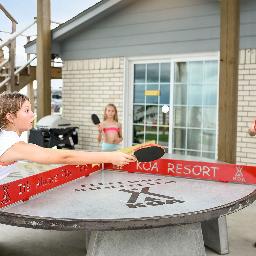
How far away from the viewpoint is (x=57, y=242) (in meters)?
4.03

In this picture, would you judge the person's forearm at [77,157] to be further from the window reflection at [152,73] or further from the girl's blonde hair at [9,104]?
the window reflection at [152,73]

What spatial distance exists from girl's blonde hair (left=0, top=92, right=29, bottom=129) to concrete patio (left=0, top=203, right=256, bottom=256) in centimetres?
155

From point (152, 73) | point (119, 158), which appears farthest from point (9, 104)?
point (152, 73)

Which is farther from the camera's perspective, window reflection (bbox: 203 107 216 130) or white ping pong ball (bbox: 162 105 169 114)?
white ping pong ball (bbox: 162 105 169 114)

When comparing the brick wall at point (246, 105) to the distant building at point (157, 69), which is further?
the distant building at point (157, 69)

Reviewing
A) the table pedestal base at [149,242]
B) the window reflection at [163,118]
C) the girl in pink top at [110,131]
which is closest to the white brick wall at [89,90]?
the window reflection at [163,118]

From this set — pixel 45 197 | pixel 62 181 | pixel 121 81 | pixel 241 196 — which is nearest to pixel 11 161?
pixel 45 197

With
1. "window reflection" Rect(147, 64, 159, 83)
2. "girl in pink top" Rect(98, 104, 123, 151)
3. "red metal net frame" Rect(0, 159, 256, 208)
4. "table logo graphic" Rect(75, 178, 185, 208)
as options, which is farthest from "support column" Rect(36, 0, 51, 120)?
"table logo graphic" Rect(75, 178, 185, 208)

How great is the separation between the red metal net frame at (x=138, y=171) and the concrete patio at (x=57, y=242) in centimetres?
81

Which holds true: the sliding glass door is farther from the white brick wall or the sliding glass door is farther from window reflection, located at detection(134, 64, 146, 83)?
the white brick wall

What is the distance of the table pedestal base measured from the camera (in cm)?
252

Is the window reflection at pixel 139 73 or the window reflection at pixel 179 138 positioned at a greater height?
the window reflection at pixel 139 73

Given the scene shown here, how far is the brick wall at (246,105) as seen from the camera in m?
6.92

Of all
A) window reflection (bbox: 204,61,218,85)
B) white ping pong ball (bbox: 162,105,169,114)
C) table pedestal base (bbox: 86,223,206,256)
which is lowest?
table pedestal base (bbox: 86,223,206,256)
